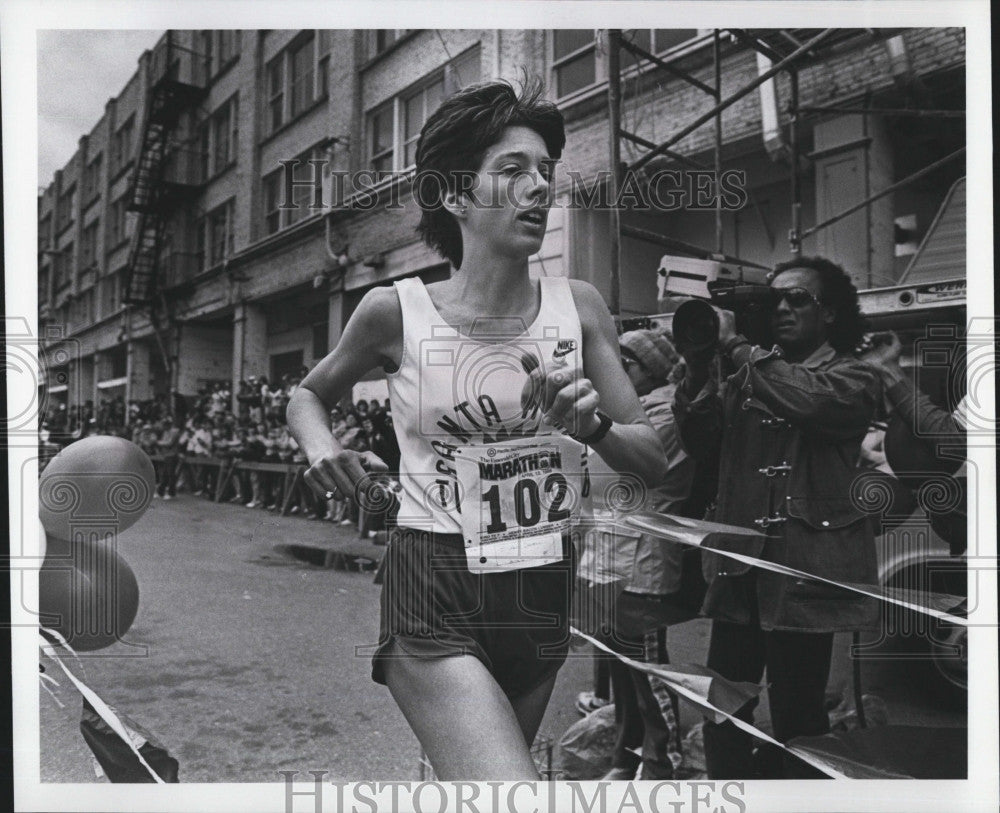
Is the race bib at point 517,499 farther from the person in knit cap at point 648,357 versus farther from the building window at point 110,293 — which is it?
the building window at point 110,293

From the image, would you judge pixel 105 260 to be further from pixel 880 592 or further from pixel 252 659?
pixel 880 592

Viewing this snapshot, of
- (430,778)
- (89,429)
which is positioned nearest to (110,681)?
(89,429)

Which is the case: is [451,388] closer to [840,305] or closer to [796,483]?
[796,483]

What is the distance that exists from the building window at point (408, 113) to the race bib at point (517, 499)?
1.03 meters

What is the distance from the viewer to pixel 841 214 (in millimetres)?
2824

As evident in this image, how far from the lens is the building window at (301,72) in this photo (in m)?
2.45

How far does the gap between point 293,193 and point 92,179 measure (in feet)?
2.14

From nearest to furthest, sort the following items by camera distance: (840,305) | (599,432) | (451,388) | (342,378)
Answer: (599,432)
(451,388)
(342,378)
(840,305)

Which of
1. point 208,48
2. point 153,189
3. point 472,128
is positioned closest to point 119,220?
point 153,189

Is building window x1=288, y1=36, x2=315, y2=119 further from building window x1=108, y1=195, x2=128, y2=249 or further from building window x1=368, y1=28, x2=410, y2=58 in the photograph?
building window x1=108, y1=195, x2=128, y2=249

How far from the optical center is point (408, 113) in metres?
2.45

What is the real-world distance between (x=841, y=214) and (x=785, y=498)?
1.19m

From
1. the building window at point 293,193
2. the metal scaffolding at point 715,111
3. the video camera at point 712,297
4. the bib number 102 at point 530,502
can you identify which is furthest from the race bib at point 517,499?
the building window at point 293,193

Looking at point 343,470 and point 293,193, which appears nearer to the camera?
point 343,470
